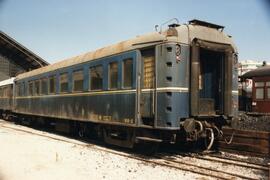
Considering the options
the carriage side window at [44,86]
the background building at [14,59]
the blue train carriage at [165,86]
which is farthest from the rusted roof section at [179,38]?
the background building at [14,59]

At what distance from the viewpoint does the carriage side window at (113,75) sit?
38.7 ft

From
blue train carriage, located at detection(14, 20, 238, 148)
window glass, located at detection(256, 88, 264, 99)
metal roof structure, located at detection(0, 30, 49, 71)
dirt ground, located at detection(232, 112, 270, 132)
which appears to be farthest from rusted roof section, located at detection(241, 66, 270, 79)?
metal roof structure, located at detection(0, 30, 49, 71)

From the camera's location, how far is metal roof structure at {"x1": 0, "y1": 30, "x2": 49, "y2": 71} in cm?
3741

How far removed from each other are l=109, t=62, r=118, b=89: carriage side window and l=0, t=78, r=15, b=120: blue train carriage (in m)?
16.3

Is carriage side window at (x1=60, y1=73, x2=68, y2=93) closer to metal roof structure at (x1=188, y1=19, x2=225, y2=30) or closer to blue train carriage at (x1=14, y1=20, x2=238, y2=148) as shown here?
blue train carriage at (x1=14, y1=20, x2=238, y2=148)

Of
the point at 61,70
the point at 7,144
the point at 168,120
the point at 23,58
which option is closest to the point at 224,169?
the point at 168,120

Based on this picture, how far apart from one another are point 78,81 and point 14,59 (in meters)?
28.4

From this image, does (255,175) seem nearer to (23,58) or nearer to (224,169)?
(224,169)

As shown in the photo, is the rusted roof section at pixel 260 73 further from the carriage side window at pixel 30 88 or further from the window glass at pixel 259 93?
the carriage side window at pixel 30 88

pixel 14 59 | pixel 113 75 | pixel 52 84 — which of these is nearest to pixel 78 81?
pixel 113 75

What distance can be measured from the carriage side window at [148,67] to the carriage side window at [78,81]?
4.30 meters

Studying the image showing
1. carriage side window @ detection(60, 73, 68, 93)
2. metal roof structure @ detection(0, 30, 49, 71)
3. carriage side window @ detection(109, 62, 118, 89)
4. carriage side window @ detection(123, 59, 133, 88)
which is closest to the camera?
carriage side window @ detection(123, 59, 133, 88)

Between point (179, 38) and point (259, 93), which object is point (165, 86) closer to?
point (179, 38)

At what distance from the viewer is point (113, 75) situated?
11938 millimetres
